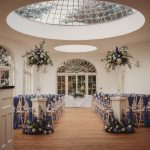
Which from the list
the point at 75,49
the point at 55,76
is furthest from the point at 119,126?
the point at 55,76

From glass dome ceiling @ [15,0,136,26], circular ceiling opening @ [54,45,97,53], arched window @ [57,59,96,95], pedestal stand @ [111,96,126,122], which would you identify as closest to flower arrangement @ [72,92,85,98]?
arched window @ [57,59,96,95]

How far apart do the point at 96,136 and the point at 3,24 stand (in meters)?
5.78

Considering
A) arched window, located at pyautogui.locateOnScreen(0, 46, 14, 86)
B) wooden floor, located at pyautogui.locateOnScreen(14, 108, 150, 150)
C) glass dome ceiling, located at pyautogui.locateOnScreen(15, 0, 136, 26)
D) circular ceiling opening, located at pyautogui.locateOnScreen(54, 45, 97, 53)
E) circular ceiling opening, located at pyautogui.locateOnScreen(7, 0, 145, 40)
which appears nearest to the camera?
wooden floor, located at pyautogui.locateOnScreen(14, 108, 150, 150)

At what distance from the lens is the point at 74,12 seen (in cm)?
1484

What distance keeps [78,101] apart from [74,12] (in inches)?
259

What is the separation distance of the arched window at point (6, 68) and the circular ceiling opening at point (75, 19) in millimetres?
2084

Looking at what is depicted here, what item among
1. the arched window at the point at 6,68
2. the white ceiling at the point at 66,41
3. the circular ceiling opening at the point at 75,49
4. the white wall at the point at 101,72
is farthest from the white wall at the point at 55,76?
the arched window at the point at 6,68

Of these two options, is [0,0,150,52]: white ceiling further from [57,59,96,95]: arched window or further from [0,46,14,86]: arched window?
[57,59,96,95]: arched window

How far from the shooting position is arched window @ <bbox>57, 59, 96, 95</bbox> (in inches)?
811

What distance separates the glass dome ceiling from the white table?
6.09 meters

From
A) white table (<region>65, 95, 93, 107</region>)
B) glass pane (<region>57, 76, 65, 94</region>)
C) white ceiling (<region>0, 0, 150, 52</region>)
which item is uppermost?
white ceiling (<region>0, 0, 150, 52</region>)

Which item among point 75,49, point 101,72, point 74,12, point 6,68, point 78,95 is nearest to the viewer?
point 6,68

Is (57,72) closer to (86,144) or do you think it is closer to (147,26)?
(147,26)

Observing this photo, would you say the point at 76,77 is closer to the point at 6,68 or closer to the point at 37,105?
the point at 6,68
